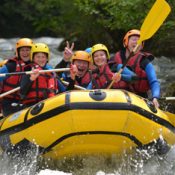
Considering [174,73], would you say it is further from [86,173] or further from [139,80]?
[86,173]

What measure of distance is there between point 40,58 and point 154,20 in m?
1.33

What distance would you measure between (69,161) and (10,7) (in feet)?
62.3

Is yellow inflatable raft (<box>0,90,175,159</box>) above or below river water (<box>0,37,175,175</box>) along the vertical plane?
above

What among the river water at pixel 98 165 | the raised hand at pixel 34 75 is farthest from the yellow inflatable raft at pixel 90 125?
the raised hand at pixel 34 75

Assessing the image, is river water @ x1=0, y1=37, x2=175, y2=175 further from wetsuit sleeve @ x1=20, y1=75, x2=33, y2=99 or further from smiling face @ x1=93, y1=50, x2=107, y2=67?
smiling face @ x1=93, y1=50, x2=107, y2=67

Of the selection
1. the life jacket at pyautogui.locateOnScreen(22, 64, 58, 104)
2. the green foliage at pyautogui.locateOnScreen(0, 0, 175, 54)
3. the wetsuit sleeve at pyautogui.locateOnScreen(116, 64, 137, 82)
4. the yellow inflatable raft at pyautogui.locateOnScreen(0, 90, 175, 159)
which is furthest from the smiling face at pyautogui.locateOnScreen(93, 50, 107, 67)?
the green foliage at pyautogui.locateOnScreen(0, 0, 175, 54)

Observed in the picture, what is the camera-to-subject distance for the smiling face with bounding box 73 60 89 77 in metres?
6.39

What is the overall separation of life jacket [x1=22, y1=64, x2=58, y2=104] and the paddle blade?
1.08 m

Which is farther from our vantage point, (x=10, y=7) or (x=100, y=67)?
(x=10, y=7)

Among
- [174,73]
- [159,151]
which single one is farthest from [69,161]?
[174,73]

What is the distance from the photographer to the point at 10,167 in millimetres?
5121

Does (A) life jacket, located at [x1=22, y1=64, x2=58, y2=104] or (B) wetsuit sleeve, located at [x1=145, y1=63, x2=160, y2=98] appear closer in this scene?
(A) life jacket, located at [x1=22, y1=64, x2=58, y2=104]

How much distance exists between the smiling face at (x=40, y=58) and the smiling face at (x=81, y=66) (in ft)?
2.26

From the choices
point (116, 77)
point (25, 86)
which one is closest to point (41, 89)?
point (25, 86)
